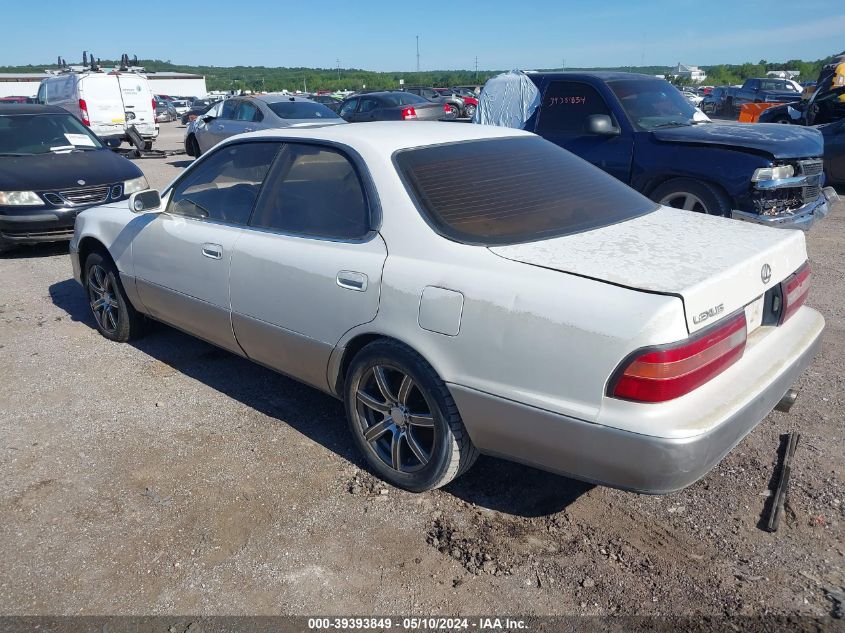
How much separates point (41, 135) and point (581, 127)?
657 cm

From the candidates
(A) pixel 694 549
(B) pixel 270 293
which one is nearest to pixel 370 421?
(B) pixel 270 293

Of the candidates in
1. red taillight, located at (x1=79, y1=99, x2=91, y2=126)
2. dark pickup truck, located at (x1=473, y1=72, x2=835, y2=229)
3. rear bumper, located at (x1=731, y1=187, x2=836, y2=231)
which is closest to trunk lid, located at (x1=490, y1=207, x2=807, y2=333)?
rear bumper, located at (x1=731, y1=187, x2=836, y2=231)

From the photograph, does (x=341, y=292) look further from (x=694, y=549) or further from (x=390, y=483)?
(x=694, y=549)

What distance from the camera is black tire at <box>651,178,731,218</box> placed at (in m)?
6.38

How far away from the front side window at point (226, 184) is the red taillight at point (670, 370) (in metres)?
2.35

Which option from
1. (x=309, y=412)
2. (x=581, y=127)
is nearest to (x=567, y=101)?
(x=581, y=127)

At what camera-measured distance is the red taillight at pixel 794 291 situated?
3.06 metres

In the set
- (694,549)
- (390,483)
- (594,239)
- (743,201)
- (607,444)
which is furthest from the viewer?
(743,201)

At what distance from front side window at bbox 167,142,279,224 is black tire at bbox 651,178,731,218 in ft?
13.3

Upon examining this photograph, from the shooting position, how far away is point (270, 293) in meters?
3.57

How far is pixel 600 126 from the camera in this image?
6.83 m

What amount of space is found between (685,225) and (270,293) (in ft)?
6.91

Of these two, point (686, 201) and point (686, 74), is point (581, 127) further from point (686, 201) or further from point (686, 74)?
point (686, 74)

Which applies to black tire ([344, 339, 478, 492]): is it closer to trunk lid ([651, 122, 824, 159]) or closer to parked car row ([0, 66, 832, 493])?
parked car row ([0, 66, 832, 493])
